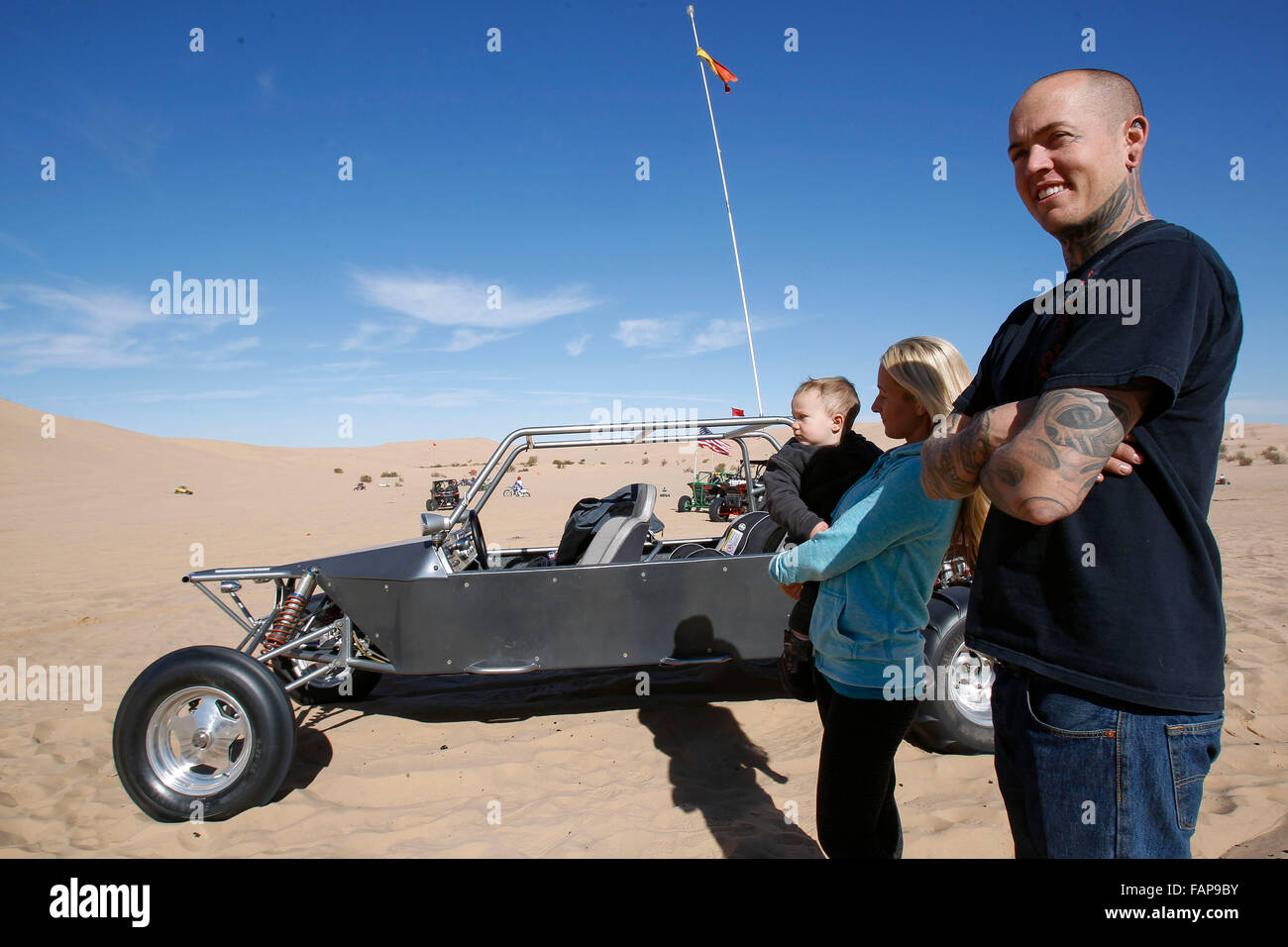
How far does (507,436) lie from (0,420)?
146 ft

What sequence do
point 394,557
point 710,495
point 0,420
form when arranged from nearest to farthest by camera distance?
point 394,557, point 710,495, point 0,420

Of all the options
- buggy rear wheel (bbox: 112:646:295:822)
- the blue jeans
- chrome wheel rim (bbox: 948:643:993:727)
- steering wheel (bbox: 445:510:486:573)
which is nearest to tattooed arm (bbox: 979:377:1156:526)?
the blue jeans

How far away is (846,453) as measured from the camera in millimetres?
2998

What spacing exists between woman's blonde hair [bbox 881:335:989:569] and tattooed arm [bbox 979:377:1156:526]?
2.23ft

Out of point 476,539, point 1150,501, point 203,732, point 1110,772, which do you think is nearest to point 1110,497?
point 1150,501

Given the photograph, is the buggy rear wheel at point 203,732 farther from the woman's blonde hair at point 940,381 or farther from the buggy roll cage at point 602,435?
the woman's blonde hair at point 940,381

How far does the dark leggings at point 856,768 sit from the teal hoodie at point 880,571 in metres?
0.06

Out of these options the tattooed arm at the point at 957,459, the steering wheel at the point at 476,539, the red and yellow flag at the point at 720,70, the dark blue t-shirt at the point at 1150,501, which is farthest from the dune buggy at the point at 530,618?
the red and yellow flag at the point at 720,70

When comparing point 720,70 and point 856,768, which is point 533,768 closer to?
point 856,768
